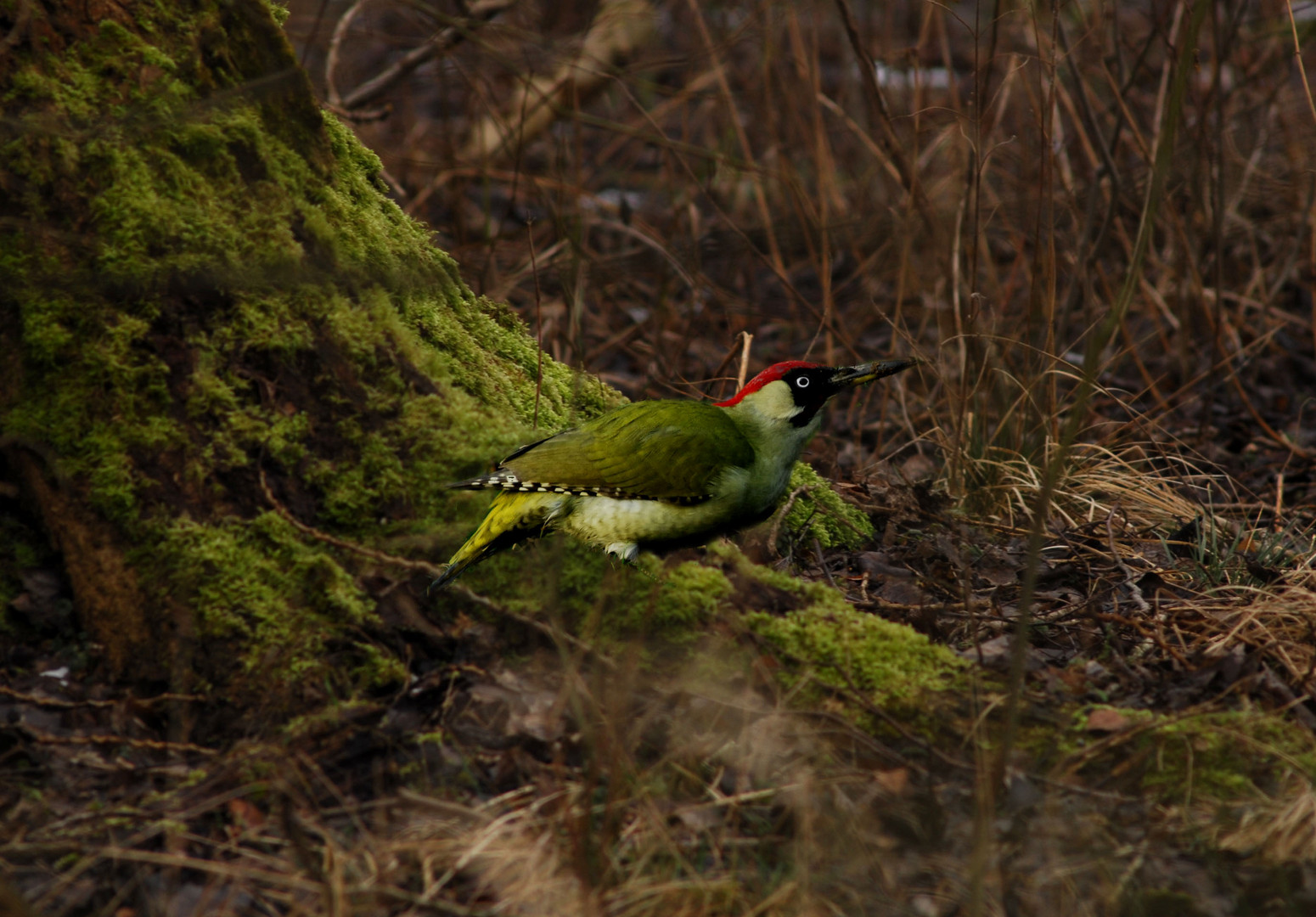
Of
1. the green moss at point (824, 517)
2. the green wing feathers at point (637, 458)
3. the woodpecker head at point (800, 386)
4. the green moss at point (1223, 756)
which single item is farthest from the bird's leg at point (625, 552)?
the green moss at point (1223, 756)

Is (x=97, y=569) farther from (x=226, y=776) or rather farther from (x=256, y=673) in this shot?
(x=226, y=776)

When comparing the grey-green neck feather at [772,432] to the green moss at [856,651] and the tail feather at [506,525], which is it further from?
the tail feather at [506,525]

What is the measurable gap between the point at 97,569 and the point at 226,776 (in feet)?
2.57

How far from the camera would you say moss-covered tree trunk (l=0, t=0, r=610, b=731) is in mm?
3109

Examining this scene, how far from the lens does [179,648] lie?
3.07 m

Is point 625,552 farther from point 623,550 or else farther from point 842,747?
point 842,747

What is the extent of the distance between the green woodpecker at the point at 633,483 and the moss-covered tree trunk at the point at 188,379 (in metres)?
0.16

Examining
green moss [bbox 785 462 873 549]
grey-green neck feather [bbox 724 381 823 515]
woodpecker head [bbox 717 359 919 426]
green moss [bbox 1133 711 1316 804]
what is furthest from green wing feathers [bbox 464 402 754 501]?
green moss [bbox 1133 711 1316 804]

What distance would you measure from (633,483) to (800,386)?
683 mm

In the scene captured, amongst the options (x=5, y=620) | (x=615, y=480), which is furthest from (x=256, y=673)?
(x=615, y=480)

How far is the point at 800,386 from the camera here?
3814mm

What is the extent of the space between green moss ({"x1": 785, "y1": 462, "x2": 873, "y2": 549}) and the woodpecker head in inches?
19.8

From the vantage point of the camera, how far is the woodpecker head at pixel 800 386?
381cm

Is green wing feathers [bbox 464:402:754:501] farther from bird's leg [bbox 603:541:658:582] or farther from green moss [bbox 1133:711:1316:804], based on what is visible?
green moss [bbox 1133:711:1316:804]
